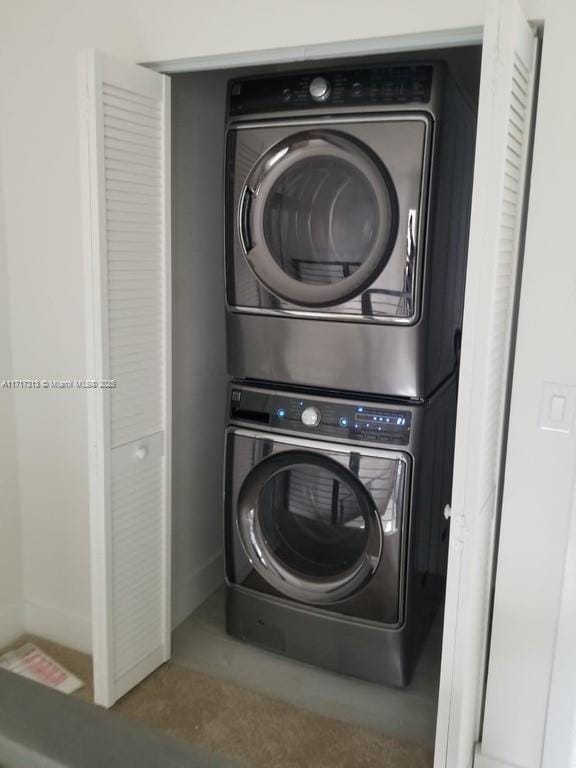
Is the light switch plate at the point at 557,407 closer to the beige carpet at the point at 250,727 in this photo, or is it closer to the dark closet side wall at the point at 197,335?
the beige carpet at the point at 250,727

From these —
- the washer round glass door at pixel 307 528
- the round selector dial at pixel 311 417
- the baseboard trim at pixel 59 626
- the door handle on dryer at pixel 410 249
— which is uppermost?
the door handle on dryer at pixel 410 249

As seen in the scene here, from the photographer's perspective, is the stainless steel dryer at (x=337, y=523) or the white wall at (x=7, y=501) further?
the white wall at (x=7, y=501)

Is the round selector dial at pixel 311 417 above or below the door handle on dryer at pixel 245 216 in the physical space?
below

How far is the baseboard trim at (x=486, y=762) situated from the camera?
1.78 meters

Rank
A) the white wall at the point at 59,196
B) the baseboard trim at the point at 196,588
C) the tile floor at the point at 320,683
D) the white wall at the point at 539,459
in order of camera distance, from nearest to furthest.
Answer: the white wall at the point at 539,459 < the white wall at the point at 59,196 < the tile floor at the point at 320,683 < the baseboard trim at the point at 196,588

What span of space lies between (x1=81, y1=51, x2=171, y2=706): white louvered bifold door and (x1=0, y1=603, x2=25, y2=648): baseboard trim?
51 centimetres

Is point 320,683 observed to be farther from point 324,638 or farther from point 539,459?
point 539,459

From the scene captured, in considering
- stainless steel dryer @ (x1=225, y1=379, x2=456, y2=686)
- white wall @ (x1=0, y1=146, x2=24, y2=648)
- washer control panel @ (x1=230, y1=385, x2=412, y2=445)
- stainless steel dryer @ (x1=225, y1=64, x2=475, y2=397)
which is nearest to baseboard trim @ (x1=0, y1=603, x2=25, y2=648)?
white wall @ (x1=0, y1=146, x2=24, y2=648)

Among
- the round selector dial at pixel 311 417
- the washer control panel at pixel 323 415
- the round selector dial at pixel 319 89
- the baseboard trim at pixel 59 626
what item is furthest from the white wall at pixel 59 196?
the round selector dial at pixel 311 417

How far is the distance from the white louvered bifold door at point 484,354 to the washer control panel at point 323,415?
334 mm

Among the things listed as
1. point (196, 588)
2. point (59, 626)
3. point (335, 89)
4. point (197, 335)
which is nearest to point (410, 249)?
point (335, 89)

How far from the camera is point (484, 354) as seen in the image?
137cm

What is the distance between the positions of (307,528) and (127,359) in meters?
0.80

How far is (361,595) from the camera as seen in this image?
209 cm
